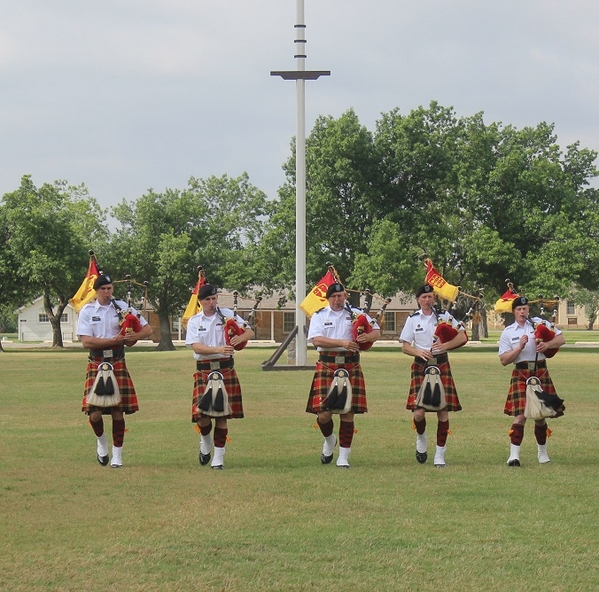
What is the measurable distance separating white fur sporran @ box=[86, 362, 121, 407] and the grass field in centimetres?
70

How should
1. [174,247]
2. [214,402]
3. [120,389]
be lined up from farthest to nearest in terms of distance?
1. [174,247]
2. [120,389]
3. [214,402]

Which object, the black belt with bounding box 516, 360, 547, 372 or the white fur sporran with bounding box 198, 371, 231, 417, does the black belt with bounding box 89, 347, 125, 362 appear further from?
the black belt with bounding box 516, 360, 547, 372

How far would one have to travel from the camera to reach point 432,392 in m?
11.1

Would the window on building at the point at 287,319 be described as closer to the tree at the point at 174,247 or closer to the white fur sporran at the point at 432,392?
the tree at the point at 174,247

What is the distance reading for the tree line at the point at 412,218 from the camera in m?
49.2

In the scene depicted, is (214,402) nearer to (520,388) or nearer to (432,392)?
(432,392)

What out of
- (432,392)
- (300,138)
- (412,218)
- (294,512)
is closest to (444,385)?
(432,392)

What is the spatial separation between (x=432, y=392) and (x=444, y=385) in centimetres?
20

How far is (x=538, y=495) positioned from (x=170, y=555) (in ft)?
11.9

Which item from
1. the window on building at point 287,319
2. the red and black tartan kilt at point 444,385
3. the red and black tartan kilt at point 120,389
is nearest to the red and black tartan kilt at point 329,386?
the red and black tartan kilt at point 444,385

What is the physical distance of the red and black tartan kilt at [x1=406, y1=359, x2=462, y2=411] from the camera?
11188 millimetres

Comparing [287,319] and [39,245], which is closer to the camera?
[39,245]

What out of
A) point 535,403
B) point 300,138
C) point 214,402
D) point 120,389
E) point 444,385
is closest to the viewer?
point 214,402

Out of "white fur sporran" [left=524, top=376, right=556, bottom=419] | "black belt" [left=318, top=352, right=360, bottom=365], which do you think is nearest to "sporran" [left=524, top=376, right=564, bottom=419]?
"white fur sporran" [left=524, top=376, right=556, bottom=419]
